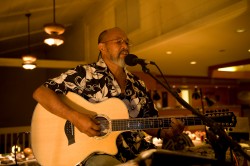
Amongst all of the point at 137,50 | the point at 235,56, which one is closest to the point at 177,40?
the point at 137,50

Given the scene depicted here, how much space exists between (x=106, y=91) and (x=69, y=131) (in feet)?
1.27

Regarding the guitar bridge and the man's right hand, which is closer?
the man's right hand

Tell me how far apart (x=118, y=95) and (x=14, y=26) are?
19.3 ft

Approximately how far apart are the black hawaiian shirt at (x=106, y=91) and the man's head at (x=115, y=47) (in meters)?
0.08

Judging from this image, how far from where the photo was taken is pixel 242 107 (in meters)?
10.5

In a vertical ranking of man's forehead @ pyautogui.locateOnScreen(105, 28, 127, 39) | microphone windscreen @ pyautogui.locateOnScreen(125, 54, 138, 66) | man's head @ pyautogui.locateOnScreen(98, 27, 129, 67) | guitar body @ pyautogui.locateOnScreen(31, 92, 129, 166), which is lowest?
guitar body @ pyautogui.locateOnScreen(31, 92, 129, 166)

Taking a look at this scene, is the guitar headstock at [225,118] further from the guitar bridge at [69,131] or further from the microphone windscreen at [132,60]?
the guitar bridge at [69,131]

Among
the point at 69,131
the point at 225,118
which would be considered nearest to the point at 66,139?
the point at 69,131

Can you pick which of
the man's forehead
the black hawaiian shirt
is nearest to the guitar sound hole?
the black hawaiian shirt

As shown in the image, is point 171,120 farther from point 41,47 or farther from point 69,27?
point 41,47

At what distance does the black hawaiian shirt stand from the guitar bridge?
224 millimetres

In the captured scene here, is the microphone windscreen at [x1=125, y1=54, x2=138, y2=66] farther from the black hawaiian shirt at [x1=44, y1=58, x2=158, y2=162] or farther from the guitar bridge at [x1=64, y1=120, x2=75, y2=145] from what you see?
the guitar bridge at [x1=64, y1=120, x2=75, y2=145]

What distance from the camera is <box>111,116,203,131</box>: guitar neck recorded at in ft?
5.71

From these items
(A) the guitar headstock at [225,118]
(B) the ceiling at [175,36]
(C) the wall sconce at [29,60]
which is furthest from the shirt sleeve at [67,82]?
(C) the wall sconce at [29,60]
